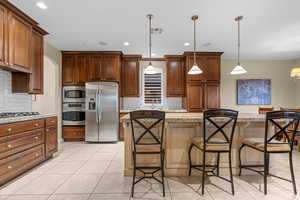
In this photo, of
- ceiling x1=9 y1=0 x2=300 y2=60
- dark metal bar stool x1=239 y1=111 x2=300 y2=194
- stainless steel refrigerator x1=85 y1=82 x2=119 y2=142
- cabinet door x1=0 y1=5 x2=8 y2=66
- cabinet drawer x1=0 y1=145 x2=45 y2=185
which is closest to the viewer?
dark metal bar stool x1=239 y1=111 x2=300 y2=194

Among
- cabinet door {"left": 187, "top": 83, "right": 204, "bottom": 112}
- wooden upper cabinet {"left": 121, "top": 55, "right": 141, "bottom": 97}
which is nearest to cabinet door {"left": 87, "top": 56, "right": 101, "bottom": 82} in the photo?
wooden upper cabinet {"left": 121, "top": 55, "right": 141, "bottom": 97}

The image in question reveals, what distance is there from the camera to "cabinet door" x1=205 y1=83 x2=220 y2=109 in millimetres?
4727

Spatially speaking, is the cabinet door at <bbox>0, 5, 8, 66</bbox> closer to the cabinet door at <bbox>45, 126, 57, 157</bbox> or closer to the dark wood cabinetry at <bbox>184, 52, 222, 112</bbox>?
the cabinet door at <bbox>45, 126, 57, 157</bbox>

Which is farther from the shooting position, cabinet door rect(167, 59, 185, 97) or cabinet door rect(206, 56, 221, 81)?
cabinet door rect(167, 59, 185, 97)

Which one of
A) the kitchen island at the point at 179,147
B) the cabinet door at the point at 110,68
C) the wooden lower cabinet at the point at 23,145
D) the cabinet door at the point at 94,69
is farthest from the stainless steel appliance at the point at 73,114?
the kitchen island at the point at 179,147

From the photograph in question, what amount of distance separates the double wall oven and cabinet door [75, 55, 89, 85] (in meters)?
0.30

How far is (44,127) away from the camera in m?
2.96

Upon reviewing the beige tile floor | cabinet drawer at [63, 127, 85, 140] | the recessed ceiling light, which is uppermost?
the recessed ceiling light

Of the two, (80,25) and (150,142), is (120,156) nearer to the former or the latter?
(150,142)

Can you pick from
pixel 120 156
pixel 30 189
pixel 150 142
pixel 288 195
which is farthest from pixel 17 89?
pixel 288 195

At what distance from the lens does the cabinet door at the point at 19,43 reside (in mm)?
2582

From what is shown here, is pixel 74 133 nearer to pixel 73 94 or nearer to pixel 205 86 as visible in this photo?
pixel 73 94

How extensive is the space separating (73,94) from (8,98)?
167 centimetres

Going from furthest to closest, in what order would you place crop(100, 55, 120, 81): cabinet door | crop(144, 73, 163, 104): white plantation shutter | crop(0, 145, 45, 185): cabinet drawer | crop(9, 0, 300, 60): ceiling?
crop(144, 73, 163, 104): white plantation shutter → crop(100, 55, 120, 81): cabinet door → crop(9, 0, 300, 60): ceiling → crop(0, 145, 45, 185): cabinet drawer
